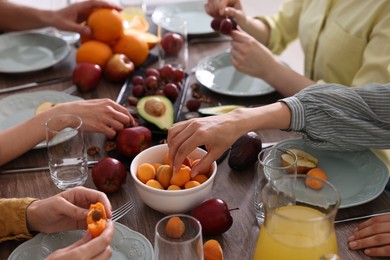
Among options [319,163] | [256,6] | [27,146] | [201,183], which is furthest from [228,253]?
[256,6]

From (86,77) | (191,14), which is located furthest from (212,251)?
(191,14)

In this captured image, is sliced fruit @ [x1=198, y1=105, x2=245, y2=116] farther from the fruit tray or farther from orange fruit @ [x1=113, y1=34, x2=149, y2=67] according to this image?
orange fruit @ [x1=113, y1=34, x2=149, y2=67]

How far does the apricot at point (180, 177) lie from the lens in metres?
1.06

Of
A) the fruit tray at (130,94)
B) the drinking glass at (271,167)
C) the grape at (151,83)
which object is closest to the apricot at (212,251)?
the drinking glass at (271,167)

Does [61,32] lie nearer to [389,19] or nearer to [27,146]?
[27,146]

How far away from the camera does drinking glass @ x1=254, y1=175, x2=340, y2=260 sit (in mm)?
776

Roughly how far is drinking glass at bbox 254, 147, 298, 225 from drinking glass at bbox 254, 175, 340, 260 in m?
0.09

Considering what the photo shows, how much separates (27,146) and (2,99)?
303 millimetres

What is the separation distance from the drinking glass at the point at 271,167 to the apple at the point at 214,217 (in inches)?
2.9

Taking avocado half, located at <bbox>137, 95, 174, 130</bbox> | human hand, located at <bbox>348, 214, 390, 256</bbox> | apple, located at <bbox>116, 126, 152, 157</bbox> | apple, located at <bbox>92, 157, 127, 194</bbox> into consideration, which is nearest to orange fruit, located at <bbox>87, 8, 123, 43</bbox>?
avocado half, located at <bbox>137, 95, 174, 130</bbox>

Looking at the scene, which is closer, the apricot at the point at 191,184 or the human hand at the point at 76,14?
the apricot at the point at 191,184

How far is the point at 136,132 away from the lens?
4.10ft

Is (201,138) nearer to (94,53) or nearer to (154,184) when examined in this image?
(154,184)

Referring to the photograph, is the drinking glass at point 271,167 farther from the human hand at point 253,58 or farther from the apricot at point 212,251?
the human hand at point 253,58
